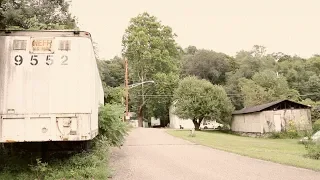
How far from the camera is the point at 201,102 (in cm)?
4344

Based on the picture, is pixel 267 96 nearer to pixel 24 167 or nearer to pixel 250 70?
pixel 250 70

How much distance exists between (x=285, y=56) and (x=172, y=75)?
50.3 metres

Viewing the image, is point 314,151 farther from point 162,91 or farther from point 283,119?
point 162,91

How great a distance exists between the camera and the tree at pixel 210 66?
248 ft

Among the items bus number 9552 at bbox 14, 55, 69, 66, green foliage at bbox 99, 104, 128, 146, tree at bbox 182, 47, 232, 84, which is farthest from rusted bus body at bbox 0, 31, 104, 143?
tree at bbox 182, 47, 232, 84

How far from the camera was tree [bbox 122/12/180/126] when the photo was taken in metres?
52.5

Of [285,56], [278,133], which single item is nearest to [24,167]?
[278,133]

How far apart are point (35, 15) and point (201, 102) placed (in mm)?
26296

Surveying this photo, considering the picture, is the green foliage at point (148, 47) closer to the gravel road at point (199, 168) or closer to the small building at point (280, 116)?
the small building at point (280, 116)

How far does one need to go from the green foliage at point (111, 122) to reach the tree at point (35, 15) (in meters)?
8.03

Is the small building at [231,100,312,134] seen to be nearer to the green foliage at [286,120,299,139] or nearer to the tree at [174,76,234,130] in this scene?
the green foliage at [286,120,299,139]

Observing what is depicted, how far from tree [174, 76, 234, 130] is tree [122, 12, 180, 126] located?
31.7 feet

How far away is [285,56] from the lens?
302ft

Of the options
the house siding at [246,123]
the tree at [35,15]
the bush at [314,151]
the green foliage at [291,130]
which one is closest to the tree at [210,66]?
the house siding at [246,123]
